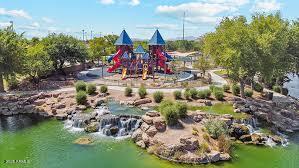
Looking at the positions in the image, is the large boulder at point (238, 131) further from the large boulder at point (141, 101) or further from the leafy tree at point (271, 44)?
the large boulder at point (141, 101)

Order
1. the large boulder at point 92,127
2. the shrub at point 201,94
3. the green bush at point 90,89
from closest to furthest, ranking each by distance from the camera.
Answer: the large boulder at point 92,127
the shrub at point 201,94
the green bush at point 90,89

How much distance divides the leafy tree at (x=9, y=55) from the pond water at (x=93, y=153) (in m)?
13.1

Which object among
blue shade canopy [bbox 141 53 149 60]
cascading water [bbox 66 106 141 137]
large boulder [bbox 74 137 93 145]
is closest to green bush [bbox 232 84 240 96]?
cascading water [bbox 66 106 141 137]

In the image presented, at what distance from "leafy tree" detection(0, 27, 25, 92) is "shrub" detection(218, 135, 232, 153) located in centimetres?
3290

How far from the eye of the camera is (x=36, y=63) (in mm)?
57844

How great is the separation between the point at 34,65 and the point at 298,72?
149ft

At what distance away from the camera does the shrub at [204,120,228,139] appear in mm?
36750

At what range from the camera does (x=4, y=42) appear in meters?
51.8

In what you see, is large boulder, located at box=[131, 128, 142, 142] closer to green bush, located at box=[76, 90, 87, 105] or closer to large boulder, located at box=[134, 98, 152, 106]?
large boulder, located at box=[134, 98, 152, 106]

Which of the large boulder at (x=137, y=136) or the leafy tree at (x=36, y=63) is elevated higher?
the leafy tree at (x=36, y=63)

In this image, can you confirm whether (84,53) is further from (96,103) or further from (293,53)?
(293,53)

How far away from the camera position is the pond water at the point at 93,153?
A: 106 ft

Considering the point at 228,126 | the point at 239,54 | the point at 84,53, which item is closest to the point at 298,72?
the point at 239,54

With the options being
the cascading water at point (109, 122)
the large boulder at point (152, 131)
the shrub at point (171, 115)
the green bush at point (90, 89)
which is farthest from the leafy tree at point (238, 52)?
the green bush at point (90, 89)
